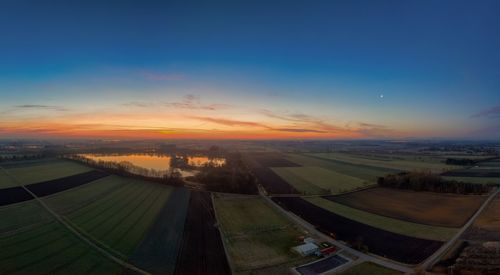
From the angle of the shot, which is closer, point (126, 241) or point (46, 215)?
point (126, 241)

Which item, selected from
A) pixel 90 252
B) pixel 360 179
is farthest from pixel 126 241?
pixel 360 179

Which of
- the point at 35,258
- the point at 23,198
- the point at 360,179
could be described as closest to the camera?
the point at 35,258

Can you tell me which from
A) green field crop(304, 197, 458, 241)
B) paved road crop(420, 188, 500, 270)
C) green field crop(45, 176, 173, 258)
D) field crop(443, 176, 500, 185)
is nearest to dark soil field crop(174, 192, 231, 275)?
green field crop(45, 176, 173, 258)

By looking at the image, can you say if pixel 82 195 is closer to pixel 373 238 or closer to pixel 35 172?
pixel 35 172

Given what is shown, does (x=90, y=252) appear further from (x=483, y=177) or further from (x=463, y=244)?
(x=483, y=177)

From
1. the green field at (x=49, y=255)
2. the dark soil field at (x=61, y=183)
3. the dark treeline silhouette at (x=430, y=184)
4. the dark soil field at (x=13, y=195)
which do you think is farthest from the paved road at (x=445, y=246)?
the dark soil field at (x=61, y=183)

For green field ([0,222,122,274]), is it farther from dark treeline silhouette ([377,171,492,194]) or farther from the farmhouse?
dark treeline silhouette ([377,171,492,194])

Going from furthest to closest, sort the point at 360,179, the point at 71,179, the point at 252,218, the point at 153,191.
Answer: the point at 360,179 < the point at 71,179 < the point at 153,191 < the point at 252,218
